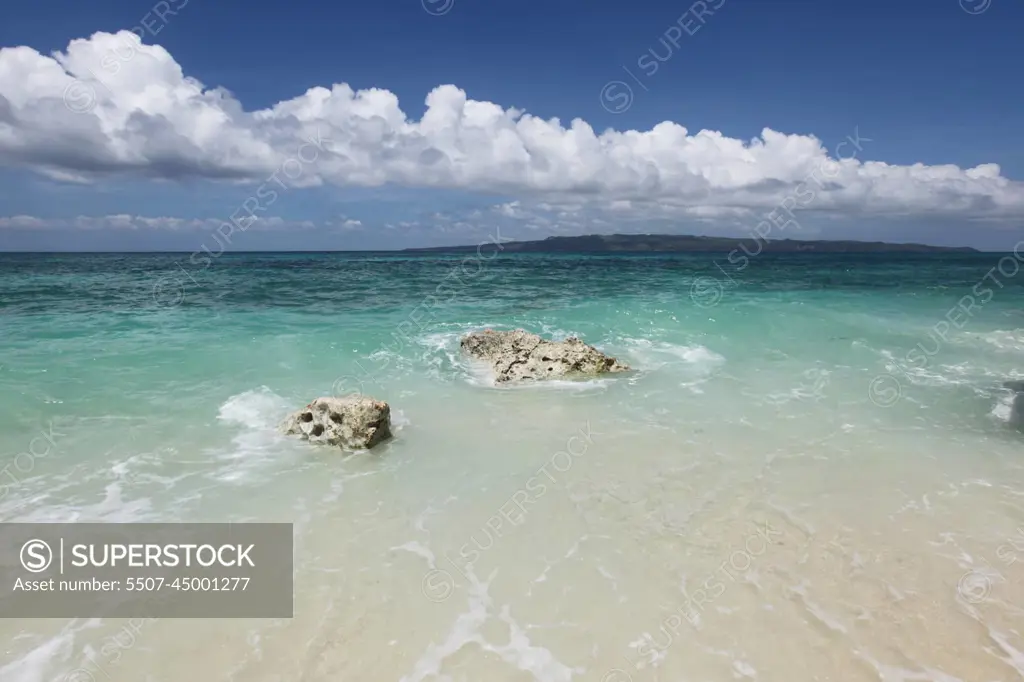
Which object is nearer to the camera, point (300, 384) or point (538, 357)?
point (300, 384)

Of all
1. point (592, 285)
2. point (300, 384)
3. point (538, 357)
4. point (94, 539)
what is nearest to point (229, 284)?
point (592, 285)

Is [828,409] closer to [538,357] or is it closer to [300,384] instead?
[538,357]

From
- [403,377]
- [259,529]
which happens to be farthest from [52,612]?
[403,377]

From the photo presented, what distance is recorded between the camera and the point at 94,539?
6719 mm

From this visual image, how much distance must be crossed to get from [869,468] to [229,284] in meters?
37.1

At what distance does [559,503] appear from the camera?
7551mm

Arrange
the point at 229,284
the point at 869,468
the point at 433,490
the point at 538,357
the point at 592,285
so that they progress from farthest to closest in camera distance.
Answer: the point at 592,285
the point at 229,284
the point at 538,357
the point at 869,468
the point at 433,490

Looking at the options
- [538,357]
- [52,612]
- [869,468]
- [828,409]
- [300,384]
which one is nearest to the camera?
[52,612]

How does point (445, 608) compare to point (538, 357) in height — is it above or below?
below

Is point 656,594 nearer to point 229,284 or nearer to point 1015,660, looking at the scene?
point 1015,660

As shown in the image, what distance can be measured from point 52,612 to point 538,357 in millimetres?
9924

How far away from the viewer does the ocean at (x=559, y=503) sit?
5.04 meters

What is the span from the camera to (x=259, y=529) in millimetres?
6957

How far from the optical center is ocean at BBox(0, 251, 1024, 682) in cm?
504
